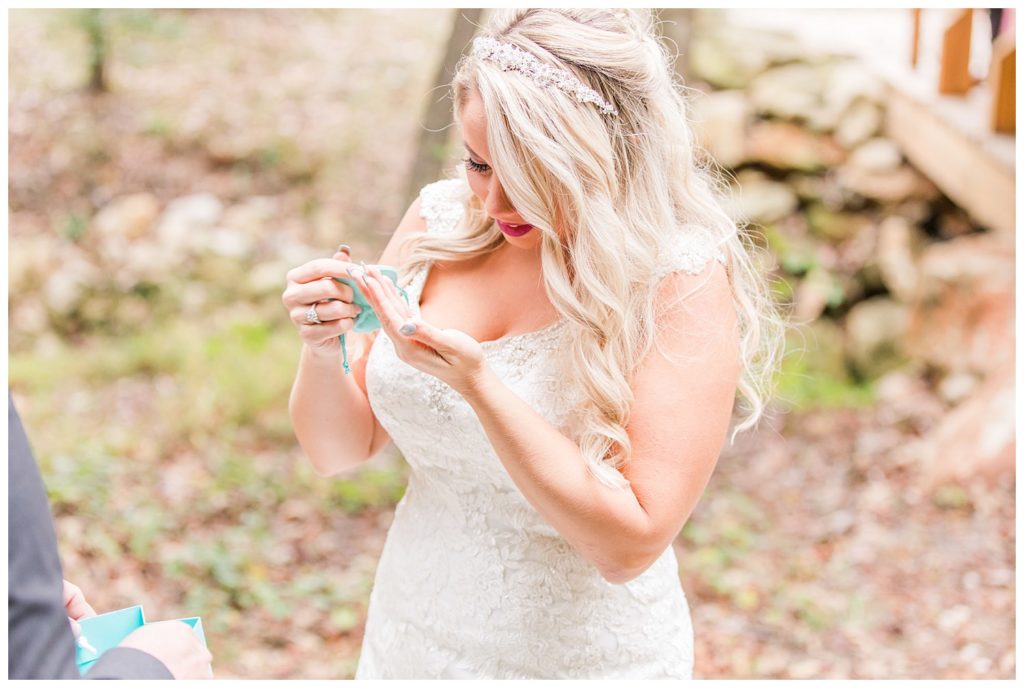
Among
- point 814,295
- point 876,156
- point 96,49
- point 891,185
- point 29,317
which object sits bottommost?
point 814,295

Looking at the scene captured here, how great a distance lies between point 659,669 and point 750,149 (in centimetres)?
649

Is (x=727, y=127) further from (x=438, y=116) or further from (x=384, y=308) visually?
(x=384, y=308)

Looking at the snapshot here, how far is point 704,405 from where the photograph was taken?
6.28 feet

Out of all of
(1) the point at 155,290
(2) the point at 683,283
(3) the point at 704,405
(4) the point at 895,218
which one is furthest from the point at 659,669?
(4) the point at 895,218

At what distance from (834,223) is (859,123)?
1034 millimetres

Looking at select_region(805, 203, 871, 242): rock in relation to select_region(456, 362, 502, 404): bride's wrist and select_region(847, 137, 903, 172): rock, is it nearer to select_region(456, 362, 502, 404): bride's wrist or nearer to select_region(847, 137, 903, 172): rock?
select_region(847, 137, 903, 172): rock

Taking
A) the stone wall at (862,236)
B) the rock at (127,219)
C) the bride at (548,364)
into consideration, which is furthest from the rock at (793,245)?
the bride at (548,364)

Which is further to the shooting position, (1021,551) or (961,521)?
(961,521)

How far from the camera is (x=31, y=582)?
120cm

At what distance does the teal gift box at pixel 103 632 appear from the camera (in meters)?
1.52

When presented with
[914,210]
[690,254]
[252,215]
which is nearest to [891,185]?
[914,210]

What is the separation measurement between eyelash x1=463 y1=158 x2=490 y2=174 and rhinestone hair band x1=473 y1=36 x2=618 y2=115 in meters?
0.19

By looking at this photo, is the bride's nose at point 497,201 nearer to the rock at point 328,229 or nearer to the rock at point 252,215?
the rock at point 328,229

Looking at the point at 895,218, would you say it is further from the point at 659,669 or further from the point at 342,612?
the point at 659,669
